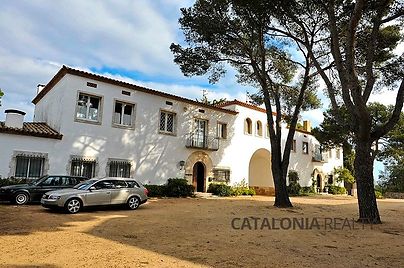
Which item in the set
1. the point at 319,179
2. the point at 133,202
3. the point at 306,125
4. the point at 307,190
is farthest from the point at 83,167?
the point at 319,179

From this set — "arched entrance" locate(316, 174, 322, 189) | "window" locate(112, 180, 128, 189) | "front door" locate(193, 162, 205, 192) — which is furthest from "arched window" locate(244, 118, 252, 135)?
"window" locate(112, 180, 128, 189)

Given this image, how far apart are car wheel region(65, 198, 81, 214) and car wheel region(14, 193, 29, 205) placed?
3118 mm

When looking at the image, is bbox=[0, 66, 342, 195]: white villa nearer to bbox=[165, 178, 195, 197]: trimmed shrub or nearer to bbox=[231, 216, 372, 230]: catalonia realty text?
bbox=[165, 178, 195, 197]: trimmed shrub

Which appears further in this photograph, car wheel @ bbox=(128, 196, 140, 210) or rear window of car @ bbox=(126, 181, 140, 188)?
rear window of car @ bbox=(126, 181, 140, 188)

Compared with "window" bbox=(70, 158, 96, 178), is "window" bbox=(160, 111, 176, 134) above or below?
above

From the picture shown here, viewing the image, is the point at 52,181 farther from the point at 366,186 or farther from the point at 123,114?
the point at 366,186

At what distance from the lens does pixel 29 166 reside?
1625 cm

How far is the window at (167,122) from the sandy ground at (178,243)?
35.0 feet

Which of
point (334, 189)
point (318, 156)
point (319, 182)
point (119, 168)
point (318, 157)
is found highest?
point (318, 156)

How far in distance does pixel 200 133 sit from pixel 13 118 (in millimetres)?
11914

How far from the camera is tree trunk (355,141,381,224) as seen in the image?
1215 centimetres

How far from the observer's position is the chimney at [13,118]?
1628 centimetres

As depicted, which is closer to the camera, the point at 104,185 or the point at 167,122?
the point at 104,185

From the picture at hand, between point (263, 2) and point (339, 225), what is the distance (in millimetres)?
9363
